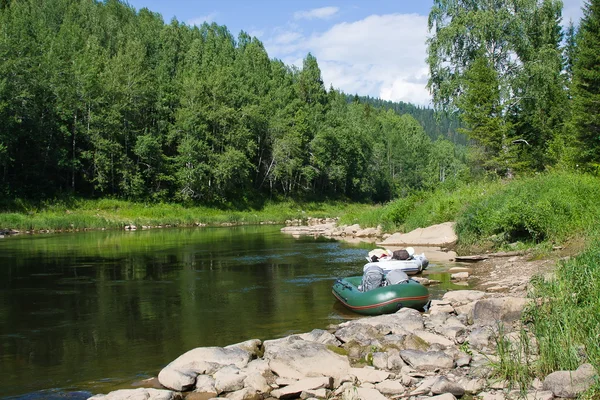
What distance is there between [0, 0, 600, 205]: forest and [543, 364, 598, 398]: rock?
59.9ft

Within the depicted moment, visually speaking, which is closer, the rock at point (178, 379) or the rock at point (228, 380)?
the rock at point (228, 380)

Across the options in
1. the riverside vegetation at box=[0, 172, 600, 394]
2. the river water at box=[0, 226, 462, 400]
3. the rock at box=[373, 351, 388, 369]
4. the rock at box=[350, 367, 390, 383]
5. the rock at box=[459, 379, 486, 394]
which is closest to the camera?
Result: the rock at box=[459, 379, 486, 394]

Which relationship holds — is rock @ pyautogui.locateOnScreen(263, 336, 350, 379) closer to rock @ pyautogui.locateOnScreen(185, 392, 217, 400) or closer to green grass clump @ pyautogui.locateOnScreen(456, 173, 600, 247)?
rock @ pyautogui.locateOnScreen(185, 392, 217, 400)

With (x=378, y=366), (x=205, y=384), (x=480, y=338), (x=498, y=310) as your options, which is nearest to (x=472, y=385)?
(x=378, y=366)

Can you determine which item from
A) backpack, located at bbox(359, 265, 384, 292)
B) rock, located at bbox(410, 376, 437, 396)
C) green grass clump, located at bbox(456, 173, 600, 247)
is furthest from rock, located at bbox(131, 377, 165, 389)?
green grass clump, located at bbox(456, 173, 600, 247)

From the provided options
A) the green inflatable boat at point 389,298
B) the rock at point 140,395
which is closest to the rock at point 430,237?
the green inflatable boat at point 389,298

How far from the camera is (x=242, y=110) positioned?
5884cm

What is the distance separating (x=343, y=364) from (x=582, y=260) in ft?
17.3

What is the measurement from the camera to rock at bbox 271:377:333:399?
7.25 meters

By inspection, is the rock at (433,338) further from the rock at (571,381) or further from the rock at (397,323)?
the rock at (571,381)

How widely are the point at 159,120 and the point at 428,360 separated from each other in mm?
50218

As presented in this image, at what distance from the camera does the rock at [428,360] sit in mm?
7707

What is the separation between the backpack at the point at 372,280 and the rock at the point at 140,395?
6.44 metres

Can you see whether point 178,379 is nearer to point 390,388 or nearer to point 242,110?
point 390,388
